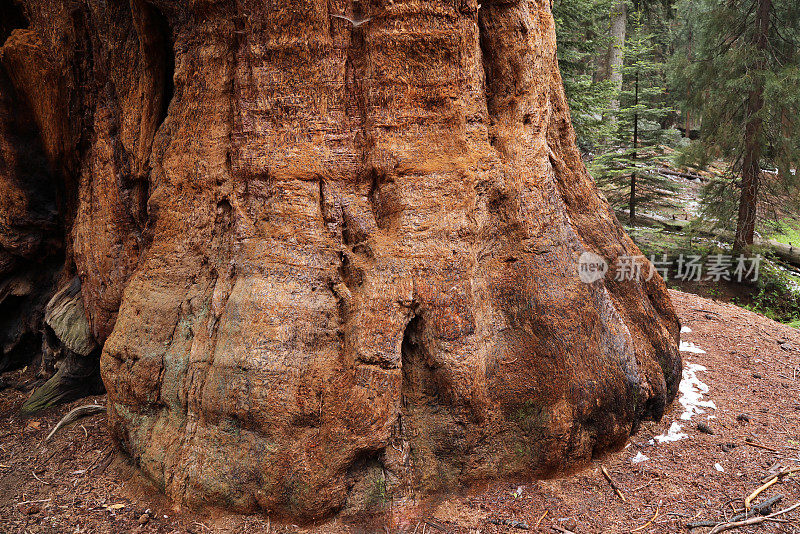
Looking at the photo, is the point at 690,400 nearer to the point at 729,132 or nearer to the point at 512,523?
the point at 512,523

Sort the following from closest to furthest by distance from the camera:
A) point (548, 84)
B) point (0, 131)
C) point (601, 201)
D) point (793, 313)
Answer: point (548, 84) < point (601, 201) < point (0, 131) < point (793, 313)

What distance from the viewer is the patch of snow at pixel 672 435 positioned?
12.0 ft

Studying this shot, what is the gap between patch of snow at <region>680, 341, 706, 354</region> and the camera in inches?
203

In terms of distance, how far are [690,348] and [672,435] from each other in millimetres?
1811

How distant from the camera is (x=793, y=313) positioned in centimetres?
980

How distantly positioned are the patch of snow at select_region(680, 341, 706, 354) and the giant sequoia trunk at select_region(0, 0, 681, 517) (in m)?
1.85

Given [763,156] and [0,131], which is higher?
[0,131]

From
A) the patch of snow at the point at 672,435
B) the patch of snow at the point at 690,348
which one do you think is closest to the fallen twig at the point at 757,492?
the patch of snow at the point at 672,435

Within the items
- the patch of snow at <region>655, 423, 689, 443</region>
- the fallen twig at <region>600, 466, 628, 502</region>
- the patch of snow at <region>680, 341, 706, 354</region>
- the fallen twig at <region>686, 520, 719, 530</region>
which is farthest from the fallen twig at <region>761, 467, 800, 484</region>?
the patch of snow at <region>680, 341, 706, 354</region>

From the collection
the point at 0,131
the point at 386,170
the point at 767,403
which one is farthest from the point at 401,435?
the point at 0,131

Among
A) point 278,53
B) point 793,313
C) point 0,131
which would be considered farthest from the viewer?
point 793,313

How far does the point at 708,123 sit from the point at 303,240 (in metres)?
10.00

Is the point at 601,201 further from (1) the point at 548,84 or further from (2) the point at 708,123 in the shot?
(2) the point at 708,123

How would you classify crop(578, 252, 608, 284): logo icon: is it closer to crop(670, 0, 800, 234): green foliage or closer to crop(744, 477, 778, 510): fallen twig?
crop(744, 477, 778, 510): fallen twig
